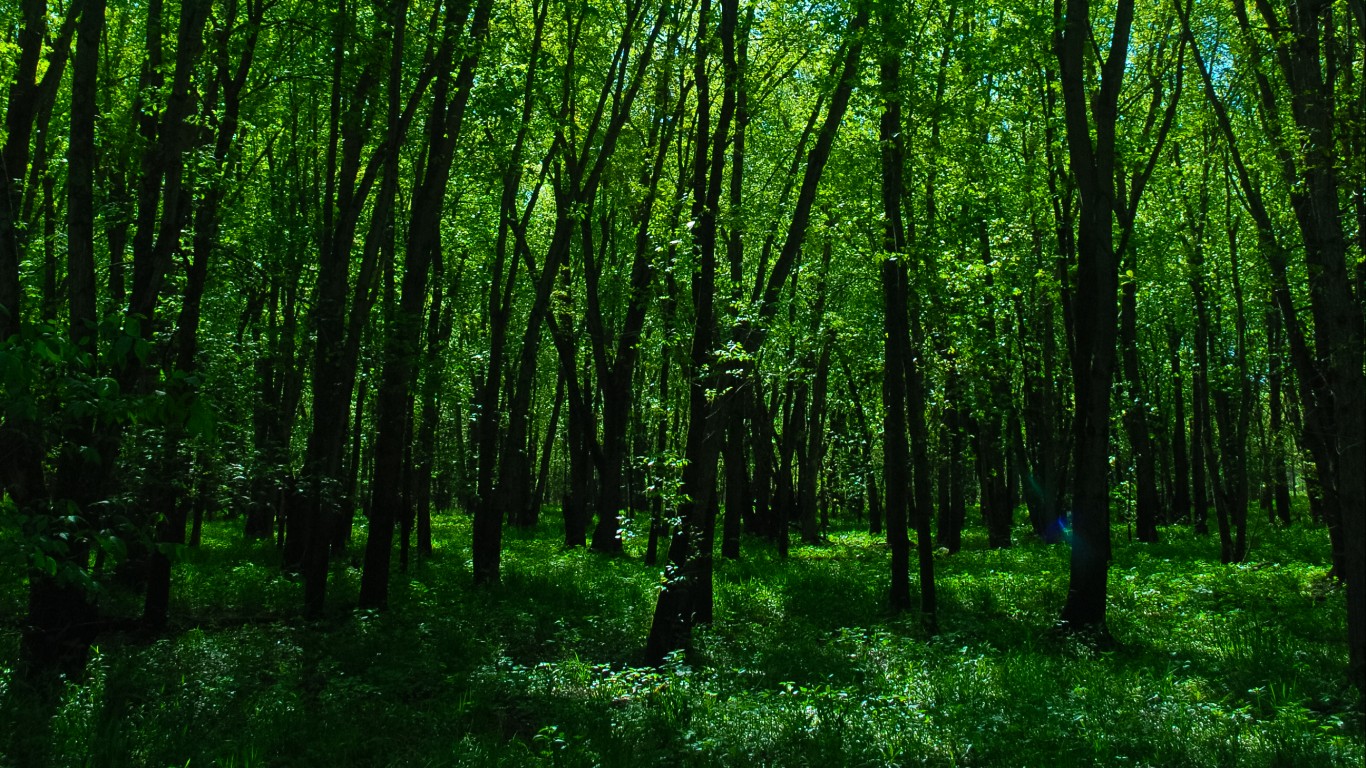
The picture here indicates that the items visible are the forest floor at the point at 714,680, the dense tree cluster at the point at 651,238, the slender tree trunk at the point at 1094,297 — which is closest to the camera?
the forest floor at the point at 714,680

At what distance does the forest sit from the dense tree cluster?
9 centimetres

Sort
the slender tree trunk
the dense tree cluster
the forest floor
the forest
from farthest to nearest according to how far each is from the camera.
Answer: the slender tree trunk
the dense tree cluster
the forest
the forest floor

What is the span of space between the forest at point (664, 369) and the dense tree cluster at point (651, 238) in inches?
3.6

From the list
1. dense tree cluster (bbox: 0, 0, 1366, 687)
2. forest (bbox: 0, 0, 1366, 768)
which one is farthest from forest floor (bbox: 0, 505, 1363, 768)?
dense tree cluster (bbox: 0, 0, 1366, 687)

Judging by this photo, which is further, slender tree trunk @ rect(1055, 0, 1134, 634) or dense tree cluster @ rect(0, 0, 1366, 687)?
slender tree trunk @ rect(1055, 0, 1134, 634)

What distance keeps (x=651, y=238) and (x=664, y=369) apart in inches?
246

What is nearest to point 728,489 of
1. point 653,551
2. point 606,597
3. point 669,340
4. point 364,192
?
point 653,551

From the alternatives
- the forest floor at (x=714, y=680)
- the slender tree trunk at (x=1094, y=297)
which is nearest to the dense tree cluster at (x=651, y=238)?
the slender tree trunk at (x=1094, y=297)

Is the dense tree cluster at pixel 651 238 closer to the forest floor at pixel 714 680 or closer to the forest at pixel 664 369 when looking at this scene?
the forest at pixel 664 369

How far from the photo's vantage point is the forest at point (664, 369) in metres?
7.20

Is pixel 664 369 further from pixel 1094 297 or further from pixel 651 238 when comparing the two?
pixel 1094 297

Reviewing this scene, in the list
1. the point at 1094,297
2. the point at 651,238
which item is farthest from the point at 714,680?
the point at 651,238

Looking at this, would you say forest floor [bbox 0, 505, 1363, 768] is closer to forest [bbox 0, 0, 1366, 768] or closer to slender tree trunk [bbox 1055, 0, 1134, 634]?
forest [bbox 0, 0, 1366, 768]

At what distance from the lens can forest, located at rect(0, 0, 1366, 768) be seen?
7.20 m
